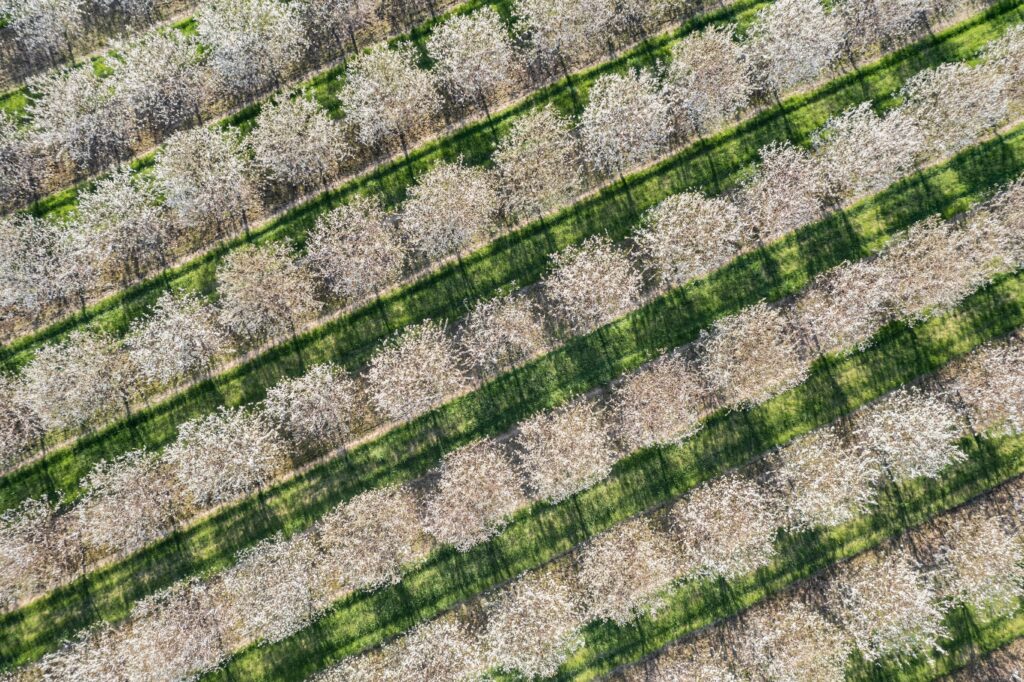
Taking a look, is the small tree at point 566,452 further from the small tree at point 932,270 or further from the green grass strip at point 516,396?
the small tree at point 932,270

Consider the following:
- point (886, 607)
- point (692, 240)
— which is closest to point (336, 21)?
point (692, 240)

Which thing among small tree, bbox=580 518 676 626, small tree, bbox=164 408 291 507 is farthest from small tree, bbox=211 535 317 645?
small tree, bbox=580 518 676 626

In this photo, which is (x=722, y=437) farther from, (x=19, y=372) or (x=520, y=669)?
(x=19, y=372)

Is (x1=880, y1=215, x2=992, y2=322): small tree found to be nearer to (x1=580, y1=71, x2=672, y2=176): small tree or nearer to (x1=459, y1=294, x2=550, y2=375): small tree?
(x1=580, y1=71, x2=672, y2=176): small tree

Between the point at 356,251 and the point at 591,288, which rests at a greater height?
the point at 356,251

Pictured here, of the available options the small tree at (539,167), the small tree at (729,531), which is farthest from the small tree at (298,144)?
the small tree at (729,531)

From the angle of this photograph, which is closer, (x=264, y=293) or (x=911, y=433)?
(x=911, y=433)

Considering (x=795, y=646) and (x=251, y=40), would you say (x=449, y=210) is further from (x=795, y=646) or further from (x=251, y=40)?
(x=795, y=646)
